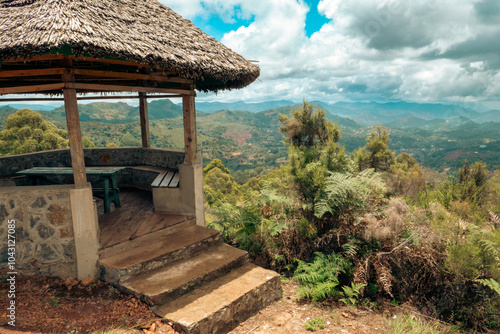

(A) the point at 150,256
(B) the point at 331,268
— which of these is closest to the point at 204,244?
(A) the point at 150,256

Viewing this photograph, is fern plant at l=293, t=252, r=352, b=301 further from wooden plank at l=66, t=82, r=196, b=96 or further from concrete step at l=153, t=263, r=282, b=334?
wooden plank at l=66, t=82, r=196, b=96

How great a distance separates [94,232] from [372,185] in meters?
4.87

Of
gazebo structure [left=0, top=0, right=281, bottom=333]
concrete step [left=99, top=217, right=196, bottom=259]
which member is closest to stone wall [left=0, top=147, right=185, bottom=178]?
concrete step [left=99, top=217, right=196, bottom=259]

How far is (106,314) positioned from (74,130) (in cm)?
250

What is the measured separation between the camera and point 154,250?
4.54m

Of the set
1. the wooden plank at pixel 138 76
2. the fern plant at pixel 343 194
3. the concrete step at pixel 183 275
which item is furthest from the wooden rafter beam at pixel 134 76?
the fern plant at pixel 343 194

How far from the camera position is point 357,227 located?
5.14 m

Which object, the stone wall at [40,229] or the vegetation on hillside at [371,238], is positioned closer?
the stone wall at [40,229]

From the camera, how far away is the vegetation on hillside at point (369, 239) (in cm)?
423

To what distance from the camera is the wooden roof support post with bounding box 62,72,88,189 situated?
4.00 metres

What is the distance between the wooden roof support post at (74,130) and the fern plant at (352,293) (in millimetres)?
4279

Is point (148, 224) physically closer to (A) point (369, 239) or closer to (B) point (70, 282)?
(B) point (70, 282)

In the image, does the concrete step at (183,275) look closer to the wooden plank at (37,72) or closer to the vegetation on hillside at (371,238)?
the vegetation on hillside at (371,238)

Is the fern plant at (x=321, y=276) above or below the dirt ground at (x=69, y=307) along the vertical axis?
below
